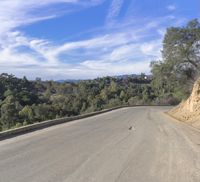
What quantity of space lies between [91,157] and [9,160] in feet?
7.80

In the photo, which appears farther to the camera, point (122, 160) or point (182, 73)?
point (182, 73)

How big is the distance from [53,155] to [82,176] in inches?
149

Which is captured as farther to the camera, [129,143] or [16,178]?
[129,143]

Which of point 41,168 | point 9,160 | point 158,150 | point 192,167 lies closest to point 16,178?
point 41,168

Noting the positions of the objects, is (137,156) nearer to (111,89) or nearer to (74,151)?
(74,151)

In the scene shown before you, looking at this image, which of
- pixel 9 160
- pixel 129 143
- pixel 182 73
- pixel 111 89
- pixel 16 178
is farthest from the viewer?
pixel 111 89

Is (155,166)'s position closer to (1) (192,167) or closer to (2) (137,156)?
(1) (192,167)

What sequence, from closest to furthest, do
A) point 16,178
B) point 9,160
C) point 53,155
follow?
point 16,178, point 9,160, point 53,155

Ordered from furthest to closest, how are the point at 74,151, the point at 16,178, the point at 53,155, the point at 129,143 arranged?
1. the point at 129,143
2. the point at 74,151
3. the point at 53,155
4. the point at 16,178

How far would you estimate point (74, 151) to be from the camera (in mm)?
14766

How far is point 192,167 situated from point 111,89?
522ft

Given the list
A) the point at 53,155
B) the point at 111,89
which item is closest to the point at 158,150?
the point at 53,155

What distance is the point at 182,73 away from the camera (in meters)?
59.0

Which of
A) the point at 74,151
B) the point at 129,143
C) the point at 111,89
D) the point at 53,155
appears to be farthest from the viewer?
the point at 111,89
